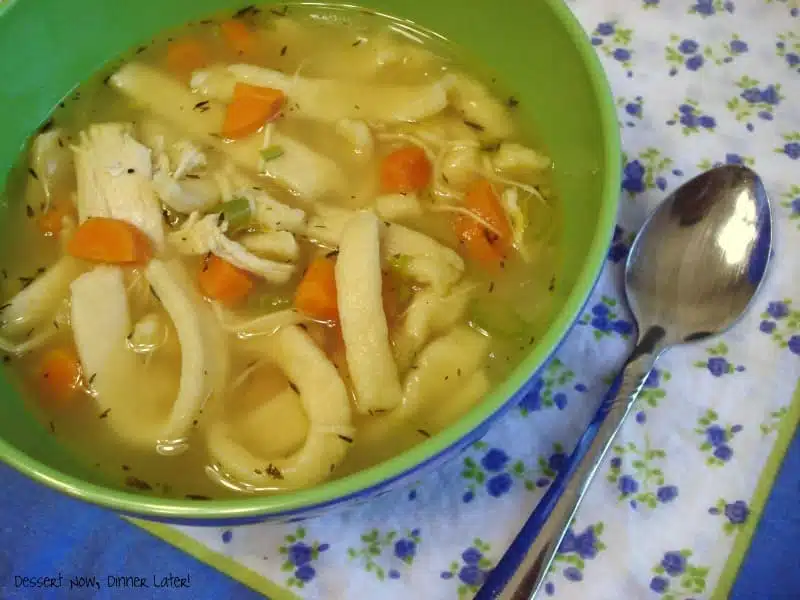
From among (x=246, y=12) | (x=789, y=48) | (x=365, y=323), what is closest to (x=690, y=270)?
(x=365, y=323)

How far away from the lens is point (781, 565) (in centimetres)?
133

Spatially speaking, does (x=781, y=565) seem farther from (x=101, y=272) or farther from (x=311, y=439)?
(x=101, y=272)

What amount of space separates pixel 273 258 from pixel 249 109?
0.44 metres

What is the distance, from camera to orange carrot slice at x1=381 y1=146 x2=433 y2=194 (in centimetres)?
168

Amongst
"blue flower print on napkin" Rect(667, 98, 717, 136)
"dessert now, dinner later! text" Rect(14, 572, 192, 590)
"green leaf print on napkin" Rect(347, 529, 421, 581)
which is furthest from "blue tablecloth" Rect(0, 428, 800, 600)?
"blue flower print on napkin" Rect(667, 98, 717, 136)

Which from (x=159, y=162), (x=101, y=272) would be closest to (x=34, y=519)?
(x=101, y=272)

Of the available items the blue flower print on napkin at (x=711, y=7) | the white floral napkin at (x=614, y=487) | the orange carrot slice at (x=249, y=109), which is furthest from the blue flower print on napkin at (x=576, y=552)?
the blue flower print on napkin at (x=711, y=7)

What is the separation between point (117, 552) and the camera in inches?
56.1

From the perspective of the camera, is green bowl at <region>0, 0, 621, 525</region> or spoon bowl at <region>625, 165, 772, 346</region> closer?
green bowl at <region>0, 0, 621, 525</region>

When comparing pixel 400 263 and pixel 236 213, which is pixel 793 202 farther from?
pixel 236 213

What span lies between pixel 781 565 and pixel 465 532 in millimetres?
586

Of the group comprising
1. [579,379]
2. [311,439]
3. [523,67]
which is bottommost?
[579,379]

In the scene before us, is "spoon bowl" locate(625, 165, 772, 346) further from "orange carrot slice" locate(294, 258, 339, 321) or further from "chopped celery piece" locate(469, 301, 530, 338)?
"orange carrot slice" locate(294, 258, 339, 321)

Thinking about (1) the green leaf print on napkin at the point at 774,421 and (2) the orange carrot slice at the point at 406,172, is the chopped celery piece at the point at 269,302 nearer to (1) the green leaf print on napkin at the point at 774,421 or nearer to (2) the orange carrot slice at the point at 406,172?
(2) the orange carrot slice at the point at 406,172
